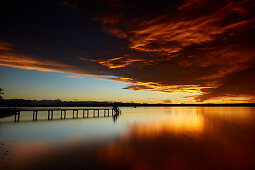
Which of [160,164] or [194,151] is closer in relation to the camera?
[160,164]

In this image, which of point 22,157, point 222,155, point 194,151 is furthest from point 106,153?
point 222,155

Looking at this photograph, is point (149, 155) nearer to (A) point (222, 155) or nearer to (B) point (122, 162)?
A: (B) point (122, 162)

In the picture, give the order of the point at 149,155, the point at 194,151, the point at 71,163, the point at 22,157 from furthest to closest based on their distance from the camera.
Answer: the point at 194,151
the point at 149,155
the point at 22,157
the point at 71,163

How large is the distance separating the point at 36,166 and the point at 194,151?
51.3ft

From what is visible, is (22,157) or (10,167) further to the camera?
(22,157)

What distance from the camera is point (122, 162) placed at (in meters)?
15.1

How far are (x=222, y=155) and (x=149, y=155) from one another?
25.2ft

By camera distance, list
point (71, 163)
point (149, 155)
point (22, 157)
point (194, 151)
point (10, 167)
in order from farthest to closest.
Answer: point (194, 151)
point (149, 155)
point (22, 157)
point (71, 163)
point (10, 167)

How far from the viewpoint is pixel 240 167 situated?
14508 millimetres

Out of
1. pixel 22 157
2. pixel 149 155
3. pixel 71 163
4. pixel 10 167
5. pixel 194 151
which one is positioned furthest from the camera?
pixel 194 151

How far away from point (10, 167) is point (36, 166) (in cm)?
176

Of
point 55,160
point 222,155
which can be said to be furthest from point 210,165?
point 55,160

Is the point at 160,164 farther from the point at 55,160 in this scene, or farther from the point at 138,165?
the point at 55,160

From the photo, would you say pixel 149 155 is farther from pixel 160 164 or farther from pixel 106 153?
pixel 106 153
